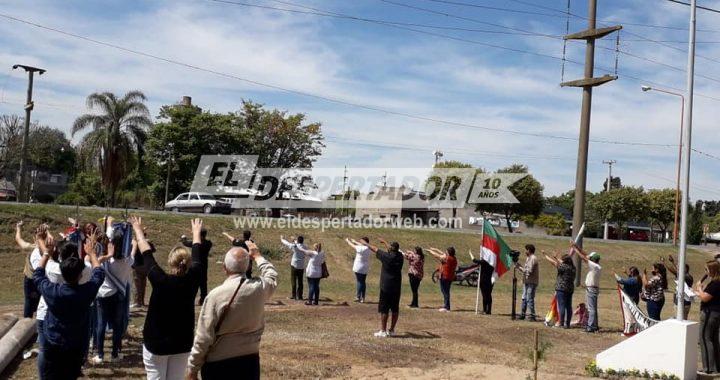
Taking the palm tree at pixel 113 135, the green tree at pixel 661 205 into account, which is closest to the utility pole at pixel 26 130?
the palm tree at pixel 113 135

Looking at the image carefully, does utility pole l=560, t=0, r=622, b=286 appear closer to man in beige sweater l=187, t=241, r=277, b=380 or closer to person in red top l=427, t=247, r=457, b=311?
person in red top l=427, t=247, r=457, b=311

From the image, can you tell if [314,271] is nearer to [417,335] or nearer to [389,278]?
[417,335]

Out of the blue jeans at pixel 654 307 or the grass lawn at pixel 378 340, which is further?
the blue jeans at pixel 654 307

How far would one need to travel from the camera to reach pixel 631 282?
13.8m

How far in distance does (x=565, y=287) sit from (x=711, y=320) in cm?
466

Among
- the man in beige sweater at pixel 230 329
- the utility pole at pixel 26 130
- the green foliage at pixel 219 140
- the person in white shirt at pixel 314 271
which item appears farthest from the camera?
the green foliage at pixel 219 140

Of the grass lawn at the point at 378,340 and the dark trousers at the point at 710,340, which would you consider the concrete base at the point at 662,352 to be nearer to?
the dark trousers at the point at 710,340

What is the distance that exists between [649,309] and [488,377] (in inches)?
242

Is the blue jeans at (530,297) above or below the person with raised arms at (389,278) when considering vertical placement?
below

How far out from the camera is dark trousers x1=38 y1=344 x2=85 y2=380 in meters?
5.98

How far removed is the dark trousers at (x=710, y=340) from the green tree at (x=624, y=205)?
191 feet

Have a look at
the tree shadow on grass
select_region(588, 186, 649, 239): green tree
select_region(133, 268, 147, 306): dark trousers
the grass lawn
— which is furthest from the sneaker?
select_region(588, 186, 649, 239): green tree

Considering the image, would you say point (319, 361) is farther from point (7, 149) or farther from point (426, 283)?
point (7, 149)

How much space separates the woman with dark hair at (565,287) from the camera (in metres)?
14.6
